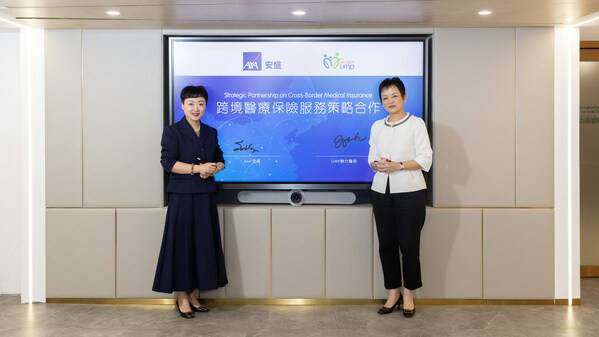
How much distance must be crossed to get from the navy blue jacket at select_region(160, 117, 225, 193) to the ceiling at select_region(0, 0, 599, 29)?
853 mm

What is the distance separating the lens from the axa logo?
16.3 ft

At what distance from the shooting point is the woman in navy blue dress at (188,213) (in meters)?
4.48

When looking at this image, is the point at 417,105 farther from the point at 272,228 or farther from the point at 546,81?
the point at 272,228

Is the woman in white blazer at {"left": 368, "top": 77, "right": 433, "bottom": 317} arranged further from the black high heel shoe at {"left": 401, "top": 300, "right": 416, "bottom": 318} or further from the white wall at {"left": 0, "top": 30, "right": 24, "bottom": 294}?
the white wall at {"left": 0, "top": 30, "right": 24, "bottom": 294}

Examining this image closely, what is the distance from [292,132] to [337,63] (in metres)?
0.70

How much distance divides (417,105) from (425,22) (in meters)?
0.69

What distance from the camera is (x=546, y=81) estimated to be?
485 centimetres

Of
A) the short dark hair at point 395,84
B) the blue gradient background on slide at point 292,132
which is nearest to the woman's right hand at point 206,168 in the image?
the blue gradient background on slide at point 292,132

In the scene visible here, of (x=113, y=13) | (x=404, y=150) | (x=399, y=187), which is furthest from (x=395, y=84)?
(x=113, y=13)

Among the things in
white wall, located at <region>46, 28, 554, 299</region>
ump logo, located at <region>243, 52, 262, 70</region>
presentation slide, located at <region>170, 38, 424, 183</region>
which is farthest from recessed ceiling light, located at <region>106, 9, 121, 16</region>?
ump logo, located at <region>243, 52, 262, 70</region>

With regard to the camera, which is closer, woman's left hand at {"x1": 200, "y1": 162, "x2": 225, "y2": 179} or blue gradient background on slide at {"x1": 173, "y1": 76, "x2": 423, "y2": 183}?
woman's left hand at {"x1": 200, "y1": 162, "x2": 225, "y2": 179}

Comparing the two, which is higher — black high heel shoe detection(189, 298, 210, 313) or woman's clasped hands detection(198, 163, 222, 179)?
woman's clasped hands detection(198, 163, 222, 179)

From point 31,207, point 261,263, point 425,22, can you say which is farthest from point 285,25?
point 31,207

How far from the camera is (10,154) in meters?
5.17
